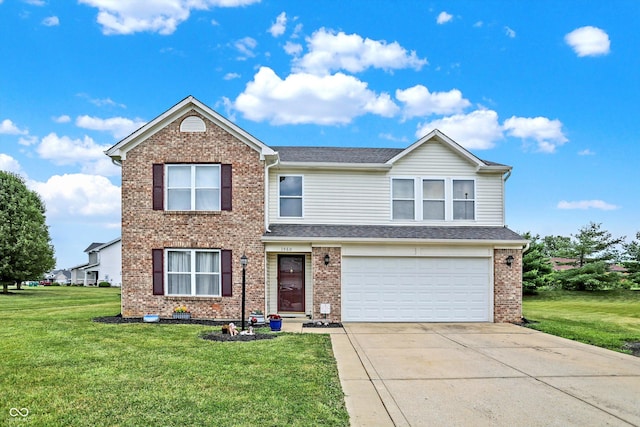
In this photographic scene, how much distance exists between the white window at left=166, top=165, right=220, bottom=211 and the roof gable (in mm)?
1300

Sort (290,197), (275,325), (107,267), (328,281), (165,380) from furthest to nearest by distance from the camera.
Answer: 1. (107,267)
2. (290,197)
3. (328,281)
4. (275,325)
5. (165,380)

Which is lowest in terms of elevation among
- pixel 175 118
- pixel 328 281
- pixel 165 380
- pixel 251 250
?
pixel 165 380

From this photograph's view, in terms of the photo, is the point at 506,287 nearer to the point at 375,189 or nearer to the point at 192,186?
the point at 375,189

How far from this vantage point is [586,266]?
2605 centimetres

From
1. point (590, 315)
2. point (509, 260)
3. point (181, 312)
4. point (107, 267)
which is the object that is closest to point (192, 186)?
point (181, 312)

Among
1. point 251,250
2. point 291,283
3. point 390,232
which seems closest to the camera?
point 251,250

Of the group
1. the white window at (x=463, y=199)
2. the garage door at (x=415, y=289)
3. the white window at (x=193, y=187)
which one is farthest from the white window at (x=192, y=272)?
the white window at (x=463, y=199)

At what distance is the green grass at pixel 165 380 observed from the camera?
5.17 m

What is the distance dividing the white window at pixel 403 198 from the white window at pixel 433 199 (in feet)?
1.40

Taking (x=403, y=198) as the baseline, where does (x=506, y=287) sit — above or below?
below

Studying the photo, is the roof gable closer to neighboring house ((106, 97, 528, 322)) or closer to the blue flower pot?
neighboring house ((106, 97, 528, 322))

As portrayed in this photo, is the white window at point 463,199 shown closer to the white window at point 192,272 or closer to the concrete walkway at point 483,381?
the concrete walkway at point 483,381

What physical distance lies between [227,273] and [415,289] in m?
6.29

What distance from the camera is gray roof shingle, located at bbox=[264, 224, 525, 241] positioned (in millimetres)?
13961
